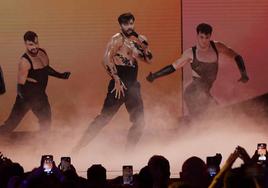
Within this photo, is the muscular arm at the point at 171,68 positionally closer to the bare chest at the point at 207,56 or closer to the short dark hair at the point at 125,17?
the bare chest at the point at 207,56

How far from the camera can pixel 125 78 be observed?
24.1ft

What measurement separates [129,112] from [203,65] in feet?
3.24

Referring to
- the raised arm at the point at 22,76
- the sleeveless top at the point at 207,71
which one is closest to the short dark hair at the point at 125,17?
the sleeveless top at the point at 207,71

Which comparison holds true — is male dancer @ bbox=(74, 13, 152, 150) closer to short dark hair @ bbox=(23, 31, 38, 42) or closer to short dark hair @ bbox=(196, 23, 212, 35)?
short dark hair @ bbox=(196, 23, 212, 35)

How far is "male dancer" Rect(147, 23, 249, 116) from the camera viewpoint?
290 inches

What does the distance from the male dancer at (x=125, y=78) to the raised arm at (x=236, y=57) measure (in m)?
0.80

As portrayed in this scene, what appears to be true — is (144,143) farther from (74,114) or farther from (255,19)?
(255,19)

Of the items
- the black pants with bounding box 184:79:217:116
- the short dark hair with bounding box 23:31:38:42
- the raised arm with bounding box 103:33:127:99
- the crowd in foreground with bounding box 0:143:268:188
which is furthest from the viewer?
the black pants with bounding box 184:79:217:116

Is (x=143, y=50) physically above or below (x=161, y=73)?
above

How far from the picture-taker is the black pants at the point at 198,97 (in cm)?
740

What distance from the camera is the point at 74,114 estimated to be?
23.8ft

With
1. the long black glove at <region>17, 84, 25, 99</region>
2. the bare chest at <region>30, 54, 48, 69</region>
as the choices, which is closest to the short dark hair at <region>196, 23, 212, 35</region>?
the bare chest at <region>30, 54, 48, 69</region>

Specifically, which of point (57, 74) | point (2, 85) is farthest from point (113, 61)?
point (2, 85)

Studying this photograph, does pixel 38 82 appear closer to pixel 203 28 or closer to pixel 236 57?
pixel 203 28
